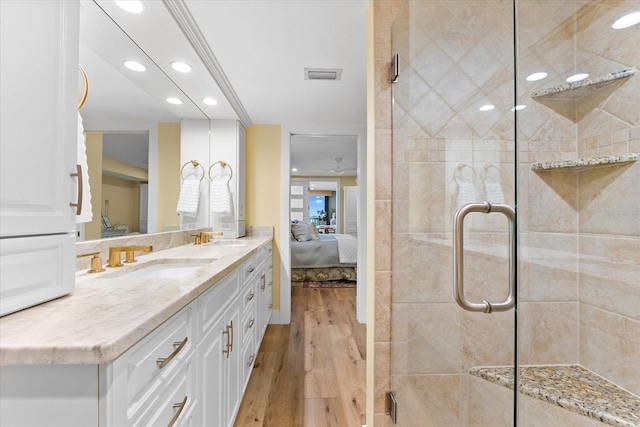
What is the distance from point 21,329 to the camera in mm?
621

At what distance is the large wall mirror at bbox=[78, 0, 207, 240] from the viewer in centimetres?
138

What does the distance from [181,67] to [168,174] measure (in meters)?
0.73

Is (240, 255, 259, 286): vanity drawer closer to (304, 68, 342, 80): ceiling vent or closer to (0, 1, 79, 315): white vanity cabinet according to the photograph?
(0, 1, 79, 315): white vanity cabinet

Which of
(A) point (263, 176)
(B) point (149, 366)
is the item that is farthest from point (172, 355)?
(A) point (263, 176)

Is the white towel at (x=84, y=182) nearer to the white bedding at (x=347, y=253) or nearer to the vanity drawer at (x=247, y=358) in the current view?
the vanity drawer at (x=247, y=358)

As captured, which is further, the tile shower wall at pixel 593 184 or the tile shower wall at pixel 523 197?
the tile shower wall at pixel 593 184

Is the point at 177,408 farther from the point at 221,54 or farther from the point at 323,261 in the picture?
the point at 323,261

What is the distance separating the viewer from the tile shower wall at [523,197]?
1.05 meters

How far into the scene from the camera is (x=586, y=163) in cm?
122

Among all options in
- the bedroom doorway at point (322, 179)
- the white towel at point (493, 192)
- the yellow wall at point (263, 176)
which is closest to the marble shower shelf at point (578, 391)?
the white towel at point (493, 192)

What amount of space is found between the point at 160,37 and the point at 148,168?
78 centimetres

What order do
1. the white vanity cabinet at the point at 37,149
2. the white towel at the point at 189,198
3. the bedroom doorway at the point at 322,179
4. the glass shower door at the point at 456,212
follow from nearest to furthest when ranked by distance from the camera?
the white vanity cabinet at the point at 37,149, the glass shower door at the point at 456,212, the white towel at the point at 189,198, the bedroom doorway at the point at 322,179

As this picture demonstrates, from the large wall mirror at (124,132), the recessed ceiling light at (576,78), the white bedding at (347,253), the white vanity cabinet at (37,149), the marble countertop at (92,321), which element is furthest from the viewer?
the white bedding at (347,253)

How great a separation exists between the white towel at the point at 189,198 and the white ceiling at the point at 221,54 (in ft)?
1.78
